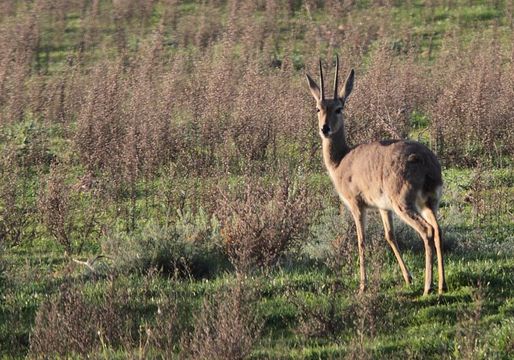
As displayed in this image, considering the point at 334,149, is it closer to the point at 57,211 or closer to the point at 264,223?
the point at 264,223

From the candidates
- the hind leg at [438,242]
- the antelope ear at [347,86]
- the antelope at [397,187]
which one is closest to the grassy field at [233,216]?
the hind leg at [438,242]

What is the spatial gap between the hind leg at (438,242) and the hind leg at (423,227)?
63mm

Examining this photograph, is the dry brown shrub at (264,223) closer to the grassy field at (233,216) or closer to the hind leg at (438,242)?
the grassy field at (233,216)

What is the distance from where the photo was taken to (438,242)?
834 centimetres

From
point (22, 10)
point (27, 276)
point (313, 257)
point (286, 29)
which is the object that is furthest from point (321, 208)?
point (22, 10)

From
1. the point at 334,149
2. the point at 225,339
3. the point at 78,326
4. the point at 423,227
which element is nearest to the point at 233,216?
the point at 334,149

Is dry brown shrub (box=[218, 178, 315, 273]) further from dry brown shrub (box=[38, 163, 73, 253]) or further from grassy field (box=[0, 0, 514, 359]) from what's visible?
dry brown shrub (box=[38, 163, 73, 253])

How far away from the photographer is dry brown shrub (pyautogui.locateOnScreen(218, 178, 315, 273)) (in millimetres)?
10047

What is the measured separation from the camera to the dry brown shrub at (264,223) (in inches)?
396

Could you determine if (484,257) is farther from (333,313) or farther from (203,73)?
(203,73)

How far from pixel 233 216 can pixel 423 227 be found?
105 inches

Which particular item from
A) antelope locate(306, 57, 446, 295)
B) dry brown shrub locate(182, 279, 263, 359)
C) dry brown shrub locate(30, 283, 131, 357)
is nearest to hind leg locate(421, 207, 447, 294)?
antelope locate(306, 57, 446, 295)

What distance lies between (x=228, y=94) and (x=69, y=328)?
365 inches

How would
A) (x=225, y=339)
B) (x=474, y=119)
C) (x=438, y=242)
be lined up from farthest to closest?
(x=474, y=119)
(x=438, y=242)
(x=225, y=339)
